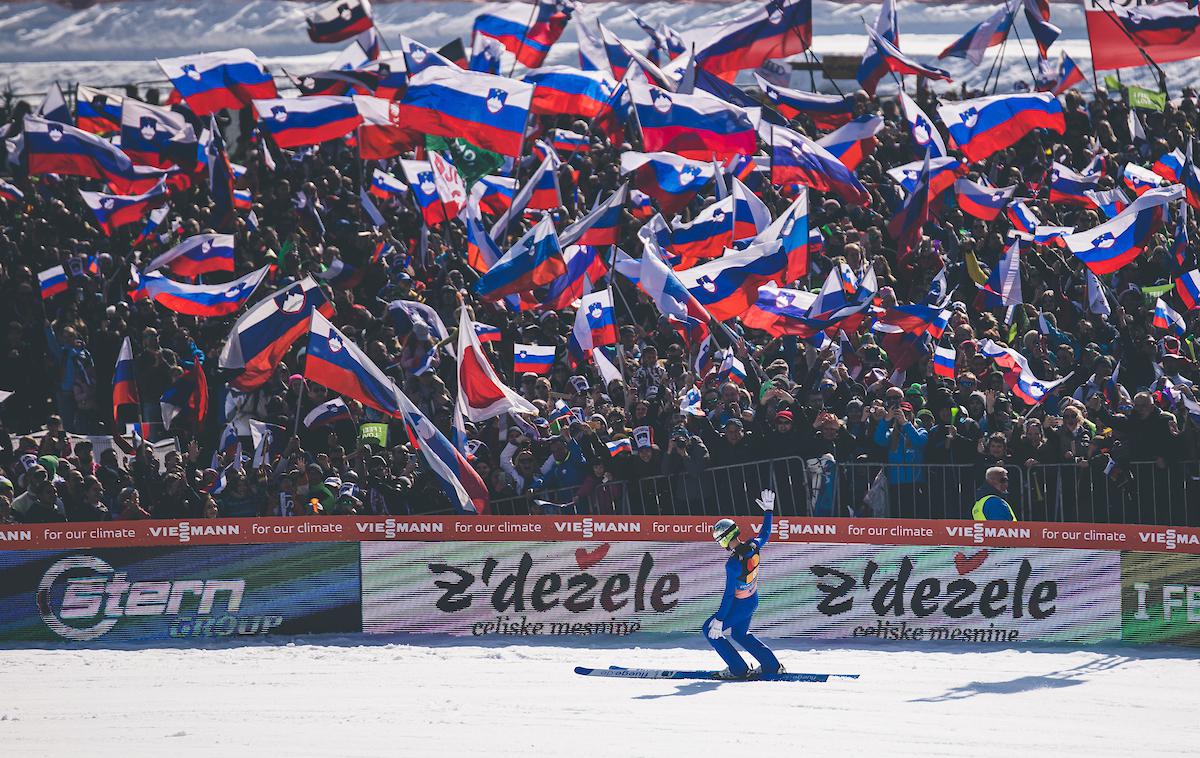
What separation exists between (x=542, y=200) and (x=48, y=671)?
8.08 m

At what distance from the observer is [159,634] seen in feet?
55.3

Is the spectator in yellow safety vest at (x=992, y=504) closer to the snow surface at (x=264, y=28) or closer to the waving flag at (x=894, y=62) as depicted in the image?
the waving flag at (x=894, y=62)

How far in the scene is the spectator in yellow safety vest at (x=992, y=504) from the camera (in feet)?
51.8

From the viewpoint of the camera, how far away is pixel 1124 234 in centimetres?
1806

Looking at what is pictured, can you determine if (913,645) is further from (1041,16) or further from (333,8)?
(333,8)

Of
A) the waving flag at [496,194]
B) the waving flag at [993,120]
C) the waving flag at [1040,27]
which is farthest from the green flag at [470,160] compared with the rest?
the waving flag at [1040,27]

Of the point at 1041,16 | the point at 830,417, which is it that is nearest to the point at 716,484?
the point at 830,417

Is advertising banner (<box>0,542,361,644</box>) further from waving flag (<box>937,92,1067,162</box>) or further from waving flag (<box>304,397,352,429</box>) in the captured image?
waving flag (<box>937,92,1067,162</box>)

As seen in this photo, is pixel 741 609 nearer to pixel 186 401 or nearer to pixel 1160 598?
pixel 1160 598

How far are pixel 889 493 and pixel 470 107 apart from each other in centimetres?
703

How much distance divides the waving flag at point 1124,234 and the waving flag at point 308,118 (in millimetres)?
9124

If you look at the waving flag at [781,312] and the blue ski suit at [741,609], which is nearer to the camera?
the blue ski suit at [741,609]

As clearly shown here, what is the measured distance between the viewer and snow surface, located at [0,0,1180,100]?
33.1m

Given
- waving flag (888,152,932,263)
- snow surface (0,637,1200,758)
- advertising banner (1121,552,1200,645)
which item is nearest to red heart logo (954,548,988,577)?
snow surface (0,637,1200,758)
